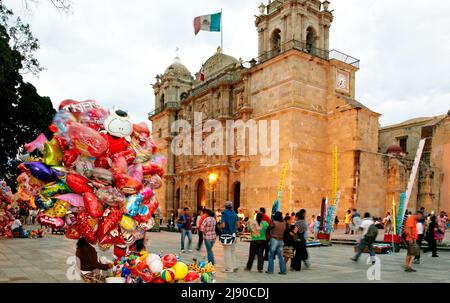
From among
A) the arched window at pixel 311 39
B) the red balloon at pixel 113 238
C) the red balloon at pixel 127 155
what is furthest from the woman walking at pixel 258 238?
the arched window at pixel 311 39

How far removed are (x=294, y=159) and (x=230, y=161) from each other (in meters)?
7.01

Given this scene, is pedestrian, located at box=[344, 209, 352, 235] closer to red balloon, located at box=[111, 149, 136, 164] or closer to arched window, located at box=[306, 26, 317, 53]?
arched window, located at box=[306, 26, 317, 53]

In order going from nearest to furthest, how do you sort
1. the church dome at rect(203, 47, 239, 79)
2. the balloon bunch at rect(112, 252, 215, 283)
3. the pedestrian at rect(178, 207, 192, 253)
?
the balloon bunch at rect(112, 252, 215, 283) → the pedestrian at rect(178, 207, 192, 253) → the church dome at rect(203, 47, 239, 79)

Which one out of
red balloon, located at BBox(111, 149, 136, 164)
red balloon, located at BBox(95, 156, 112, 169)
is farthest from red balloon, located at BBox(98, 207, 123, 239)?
red balloon, located at BBox(111, 149, 136, 164)

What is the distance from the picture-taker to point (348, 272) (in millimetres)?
9609

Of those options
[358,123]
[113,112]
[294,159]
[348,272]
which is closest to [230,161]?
[294,159]

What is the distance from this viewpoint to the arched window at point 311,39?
28784 mm

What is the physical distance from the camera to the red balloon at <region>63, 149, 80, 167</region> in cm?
666

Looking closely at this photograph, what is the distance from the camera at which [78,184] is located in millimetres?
6480

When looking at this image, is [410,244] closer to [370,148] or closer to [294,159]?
[294,159]

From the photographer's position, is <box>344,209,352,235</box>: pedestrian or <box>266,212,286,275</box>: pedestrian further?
<box>344,209,352,235</box>: pedestrian

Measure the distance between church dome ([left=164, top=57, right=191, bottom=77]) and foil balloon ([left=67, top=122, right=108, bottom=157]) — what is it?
36.8 metres

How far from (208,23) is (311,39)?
7.84m

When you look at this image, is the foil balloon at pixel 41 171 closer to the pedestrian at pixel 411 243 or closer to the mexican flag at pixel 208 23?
the pedestrian at pixel 411 243
